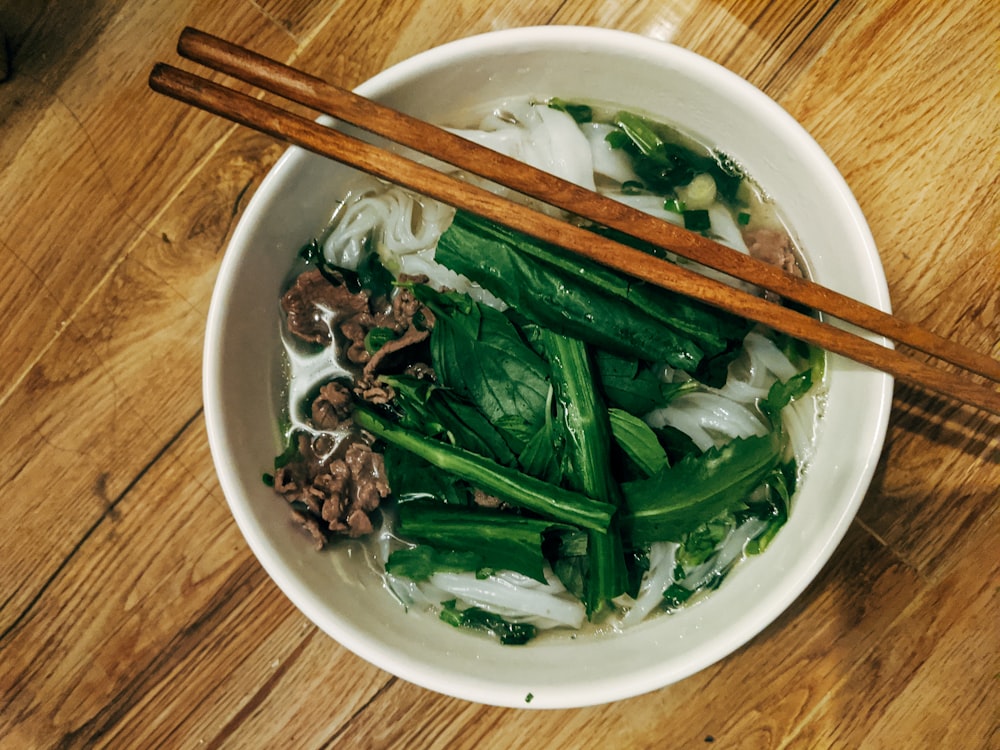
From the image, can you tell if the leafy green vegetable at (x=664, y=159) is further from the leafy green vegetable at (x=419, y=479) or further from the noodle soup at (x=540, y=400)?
the leafy green vegetable at (x=419, y=479)

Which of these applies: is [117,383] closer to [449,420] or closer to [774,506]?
[449,420]

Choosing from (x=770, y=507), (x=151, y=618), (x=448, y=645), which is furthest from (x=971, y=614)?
(x=151, y=618)

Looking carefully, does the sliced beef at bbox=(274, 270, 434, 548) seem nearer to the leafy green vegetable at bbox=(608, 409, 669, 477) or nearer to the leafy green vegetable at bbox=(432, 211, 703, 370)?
the leafy green vegetable at bbox=(432, 211, 703, 370)

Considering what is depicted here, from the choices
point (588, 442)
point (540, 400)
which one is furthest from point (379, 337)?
point (588, 442)

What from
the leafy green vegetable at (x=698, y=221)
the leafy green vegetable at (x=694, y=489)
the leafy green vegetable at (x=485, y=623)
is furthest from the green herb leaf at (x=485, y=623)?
the leafy green vegetable at (x=698, y=221)

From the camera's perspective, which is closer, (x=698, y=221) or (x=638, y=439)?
(x=638, y=439)

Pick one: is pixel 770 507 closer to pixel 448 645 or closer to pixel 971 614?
pixel 971 614
